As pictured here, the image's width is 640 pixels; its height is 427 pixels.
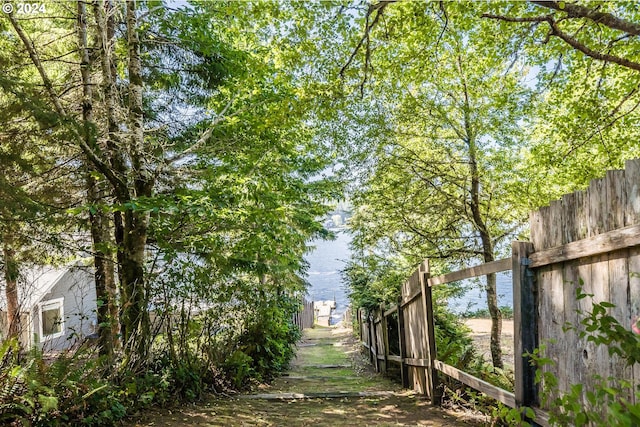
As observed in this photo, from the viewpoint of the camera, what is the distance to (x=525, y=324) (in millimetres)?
2840

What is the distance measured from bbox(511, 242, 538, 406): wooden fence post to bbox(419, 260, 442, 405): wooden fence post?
2.16 metres

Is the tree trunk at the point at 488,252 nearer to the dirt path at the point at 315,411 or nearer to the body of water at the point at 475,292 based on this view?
the body of water at the point at 475,292

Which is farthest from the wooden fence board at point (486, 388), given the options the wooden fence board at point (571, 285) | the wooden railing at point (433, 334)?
the wooden fence board at point (571, 285)

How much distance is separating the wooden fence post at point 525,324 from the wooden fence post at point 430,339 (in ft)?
7.10

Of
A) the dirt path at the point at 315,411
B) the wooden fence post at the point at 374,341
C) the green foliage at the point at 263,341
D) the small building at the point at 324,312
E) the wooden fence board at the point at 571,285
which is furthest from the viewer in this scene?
the small building at the point at 324,312

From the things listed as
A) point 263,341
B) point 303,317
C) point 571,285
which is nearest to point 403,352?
point 263,341

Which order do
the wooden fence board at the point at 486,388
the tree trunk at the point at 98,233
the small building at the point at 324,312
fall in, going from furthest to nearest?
the small building at the point at 324,312, the tree trunk at the point at 98,233, the wooden fence board at the point at 486,388

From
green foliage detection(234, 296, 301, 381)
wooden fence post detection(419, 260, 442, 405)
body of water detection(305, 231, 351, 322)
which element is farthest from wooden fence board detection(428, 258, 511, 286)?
body of water detection(305, 231, 351, 322)

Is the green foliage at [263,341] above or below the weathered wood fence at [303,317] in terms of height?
above

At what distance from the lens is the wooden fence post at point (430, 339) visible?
4.96 m

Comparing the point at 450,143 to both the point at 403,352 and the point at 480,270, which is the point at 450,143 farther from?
the point at 480,270

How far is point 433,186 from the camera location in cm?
764


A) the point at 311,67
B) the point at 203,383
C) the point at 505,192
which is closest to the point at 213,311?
the point at 203,383

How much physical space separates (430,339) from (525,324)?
2.46m
